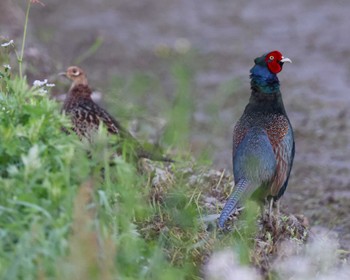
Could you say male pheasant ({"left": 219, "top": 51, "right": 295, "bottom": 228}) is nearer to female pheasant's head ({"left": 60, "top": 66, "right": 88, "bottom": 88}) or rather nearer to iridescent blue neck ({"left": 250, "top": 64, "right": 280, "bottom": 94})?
iridescent blue neck ({"left": 250, "top": 64, "right": 280, "bottom": 94})

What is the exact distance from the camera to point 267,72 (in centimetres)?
627

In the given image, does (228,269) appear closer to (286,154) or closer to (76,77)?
(286,154)

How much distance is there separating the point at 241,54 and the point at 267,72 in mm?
4778

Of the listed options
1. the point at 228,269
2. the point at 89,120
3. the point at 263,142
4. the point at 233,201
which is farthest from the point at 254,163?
the point at 228,269

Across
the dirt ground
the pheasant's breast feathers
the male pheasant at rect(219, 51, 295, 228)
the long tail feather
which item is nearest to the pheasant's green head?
the male pheasant at rect(219, 51, 295, 228)

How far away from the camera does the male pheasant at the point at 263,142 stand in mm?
6000

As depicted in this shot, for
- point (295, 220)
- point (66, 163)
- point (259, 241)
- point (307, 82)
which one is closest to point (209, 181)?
point (295, 220)

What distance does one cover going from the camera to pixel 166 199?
5.77 meters

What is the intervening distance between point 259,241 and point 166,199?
635 millimetres

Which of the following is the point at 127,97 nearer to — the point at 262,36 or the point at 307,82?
the point at 307,82

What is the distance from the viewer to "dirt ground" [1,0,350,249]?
26.6 ft

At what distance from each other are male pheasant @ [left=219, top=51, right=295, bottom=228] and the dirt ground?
96 centimetres

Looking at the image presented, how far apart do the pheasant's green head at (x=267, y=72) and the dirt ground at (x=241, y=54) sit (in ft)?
3.60

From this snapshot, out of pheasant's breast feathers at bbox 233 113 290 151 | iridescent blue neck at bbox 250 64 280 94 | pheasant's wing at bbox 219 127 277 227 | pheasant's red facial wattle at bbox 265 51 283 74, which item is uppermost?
pheasant's red facial wattle at bbox 265 51 283 74
